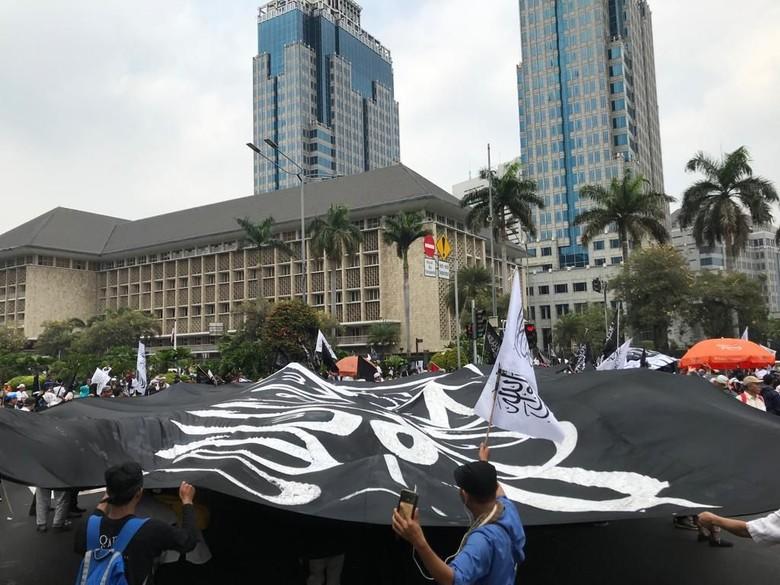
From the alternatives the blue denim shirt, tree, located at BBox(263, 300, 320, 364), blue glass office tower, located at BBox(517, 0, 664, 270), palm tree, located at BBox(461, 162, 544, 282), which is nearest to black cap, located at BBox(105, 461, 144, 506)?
the blue denim shirt

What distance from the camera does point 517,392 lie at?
561cm

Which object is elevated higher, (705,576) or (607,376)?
(607,376)

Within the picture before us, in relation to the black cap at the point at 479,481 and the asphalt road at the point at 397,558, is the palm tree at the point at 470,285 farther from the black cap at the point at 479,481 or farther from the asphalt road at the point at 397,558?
the black cap at the point at 479,481

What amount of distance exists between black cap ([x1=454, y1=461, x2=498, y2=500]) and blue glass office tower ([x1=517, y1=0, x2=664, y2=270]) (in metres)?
93.9

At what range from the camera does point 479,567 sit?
338cm

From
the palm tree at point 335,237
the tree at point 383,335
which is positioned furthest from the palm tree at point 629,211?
the tree at point 383,335

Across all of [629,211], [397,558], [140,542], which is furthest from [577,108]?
[140,542]

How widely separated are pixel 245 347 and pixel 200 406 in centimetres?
3192

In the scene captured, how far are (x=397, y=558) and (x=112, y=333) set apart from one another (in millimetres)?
66997

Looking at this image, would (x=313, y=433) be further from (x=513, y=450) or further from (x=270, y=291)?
(x=270, y=291)

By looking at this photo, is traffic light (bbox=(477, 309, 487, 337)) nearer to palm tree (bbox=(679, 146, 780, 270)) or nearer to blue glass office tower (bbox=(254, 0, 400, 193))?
palm tree (bbox=(679, 146, 780, 270))

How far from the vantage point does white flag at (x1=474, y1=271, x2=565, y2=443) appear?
5477 millimetres

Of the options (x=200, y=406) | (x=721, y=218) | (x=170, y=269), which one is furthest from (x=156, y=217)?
(x=200, y=406)

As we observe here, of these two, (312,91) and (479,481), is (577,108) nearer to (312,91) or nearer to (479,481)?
(312,91)
